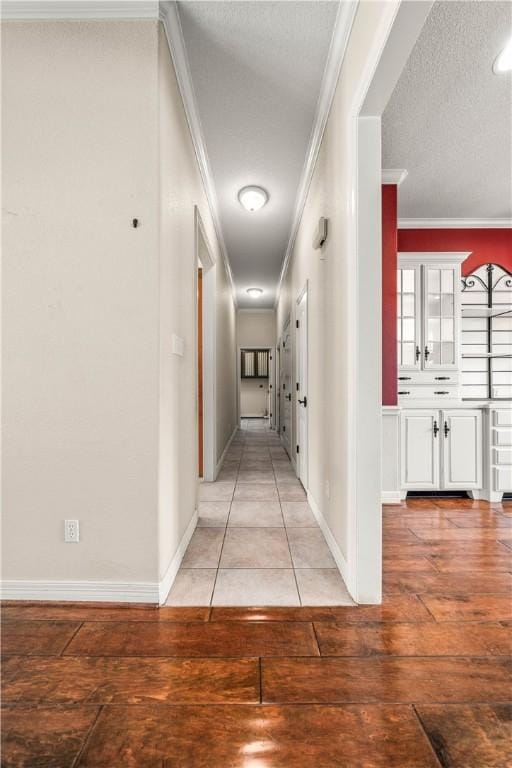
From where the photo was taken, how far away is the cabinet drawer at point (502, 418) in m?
3.69

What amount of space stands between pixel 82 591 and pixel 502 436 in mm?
3633

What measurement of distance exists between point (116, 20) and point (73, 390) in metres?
1.83

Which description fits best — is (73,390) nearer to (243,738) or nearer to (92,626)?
(92,626)

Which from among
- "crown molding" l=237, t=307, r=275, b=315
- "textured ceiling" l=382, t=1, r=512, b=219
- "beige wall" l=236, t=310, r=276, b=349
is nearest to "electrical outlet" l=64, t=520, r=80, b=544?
"textured ceiling" l=382, t=1, r=512, b=219

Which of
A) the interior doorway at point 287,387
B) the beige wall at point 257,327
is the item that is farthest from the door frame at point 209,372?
the beige wall at point 257,327

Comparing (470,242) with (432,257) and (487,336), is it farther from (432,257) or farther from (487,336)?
(487,336)

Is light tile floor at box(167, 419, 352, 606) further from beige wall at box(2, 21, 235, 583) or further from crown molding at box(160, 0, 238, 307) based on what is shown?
crown molding at box(160, 0, 238, 307)

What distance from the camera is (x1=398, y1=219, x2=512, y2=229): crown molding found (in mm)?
4500

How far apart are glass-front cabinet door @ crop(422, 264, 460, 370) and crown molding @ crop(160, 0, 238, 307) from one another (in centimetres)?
236

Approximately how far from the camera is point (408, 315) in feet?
13.7

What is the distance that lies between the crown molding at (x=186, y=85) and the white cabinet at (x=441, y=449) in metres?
2.81

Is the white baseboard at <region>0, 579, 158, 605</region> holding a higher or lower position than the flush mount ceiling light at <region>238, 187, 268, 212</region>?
lower

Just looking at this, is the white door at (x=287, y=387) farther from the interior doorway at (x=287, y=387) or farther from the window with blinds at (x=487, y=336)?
the window with blinds at (x=487, y=336)

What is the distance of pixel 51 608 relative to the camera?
75.2 inches
